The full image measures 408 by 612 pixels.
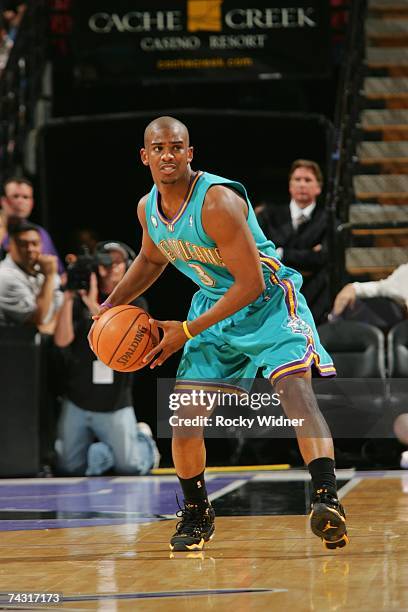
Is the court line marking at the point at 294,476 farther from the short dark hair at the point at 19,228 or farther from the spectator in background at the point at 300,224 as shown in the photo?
→ the short dark hair at the point at 19,228

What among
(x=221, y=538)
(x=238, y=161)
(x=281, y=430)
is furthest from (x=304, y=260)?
(x=221, y=538)

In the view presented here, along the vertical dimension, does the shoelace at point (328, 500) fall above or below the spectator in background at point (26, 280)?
below

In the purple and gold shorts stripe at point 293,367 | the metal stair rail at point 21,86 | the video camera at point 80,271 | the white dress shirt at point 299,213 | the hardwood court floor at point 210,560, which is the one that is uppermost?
the metal stair rail at point 21,86

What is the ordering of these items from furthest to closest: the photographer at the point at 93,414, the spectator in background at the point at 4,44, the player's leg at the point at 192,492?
the spectator in background at the point at 4,44, the photographer at the point at 93,414, the player's leg at the point at 192,492

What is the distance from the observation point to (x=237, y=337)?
4812 mm

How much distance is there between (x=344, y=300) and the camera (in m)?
8.47

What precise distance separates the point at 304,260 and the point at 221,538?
384cm

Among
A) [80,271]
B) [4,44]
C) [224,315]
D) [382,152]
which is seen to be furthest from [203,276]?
[4,44]

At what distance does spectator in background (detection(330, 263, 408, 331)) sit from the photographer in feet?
5.20

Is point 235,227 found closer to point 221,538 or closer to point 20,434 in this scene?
point 221,538

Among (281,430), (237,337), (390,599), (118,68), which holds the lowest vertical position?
(281,430)

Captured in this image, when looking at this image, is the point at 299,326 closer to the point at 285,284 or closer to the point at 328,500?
the point at 285,284

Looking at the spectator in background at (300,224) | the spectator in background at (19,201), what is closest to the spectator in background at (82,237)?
the spectator in background at (19,201)

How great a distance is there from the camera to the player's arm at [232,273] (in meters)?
4.59
